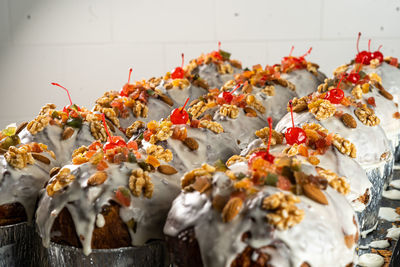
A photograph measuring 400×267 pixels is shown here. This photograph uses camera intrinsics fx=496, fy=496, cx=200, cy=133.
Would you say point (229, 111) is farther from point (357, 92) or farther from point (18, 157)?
point (18, 157)

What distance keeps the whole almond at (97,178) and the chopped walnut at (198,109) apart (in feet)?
3.54

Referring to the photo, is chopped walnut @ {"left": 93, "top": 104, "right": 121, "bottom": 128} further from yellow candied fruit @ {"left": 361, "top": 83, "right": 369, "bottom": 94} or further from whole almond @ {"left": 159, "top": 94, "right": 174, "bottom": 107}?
yellow candied fruit @ {"left": 361, "top": 83, "right": 369, "bottom": 94}

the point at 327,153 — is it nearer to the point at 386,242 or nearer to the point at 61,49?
the point at 386,242

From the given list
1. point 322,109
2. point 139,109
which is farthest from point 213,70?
point 322,109

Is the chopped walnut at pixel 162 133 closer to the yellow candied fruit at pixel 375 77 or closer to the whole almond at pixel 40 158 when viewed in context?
the whole almond at pixel 40 158

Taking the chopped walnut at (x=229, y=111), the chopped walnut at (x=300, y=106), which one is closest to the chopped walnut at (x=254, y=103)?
the chopped walnut at (x=229, y=111)

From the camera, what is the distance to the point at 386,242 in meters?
2.04

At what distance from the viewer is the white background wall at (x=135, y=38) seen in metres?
4.69

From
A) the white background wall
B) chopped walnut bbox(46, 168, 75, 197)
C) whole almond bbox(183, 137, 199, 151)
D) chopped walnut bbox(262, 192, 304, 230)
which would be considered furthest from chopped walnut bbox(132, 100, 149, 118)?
the white background wall

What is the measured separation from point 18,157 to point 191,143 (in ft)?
2.09

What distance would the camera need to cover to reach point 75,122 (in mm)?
2234

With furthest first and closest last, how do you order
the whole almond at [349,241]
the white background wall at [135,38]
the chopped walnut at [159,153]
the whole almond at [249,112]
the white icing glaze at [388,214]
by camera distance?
the white background wall at [135,38] < the whole almond at [249,112] < the white icing glaze at [388,214] < the chopped walnut at [159,153] < the whole almond at [349,241]

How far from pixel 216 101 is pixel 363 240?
103 centimetres

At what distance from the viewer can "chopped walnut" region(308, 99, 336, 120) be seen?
7.12 ft
